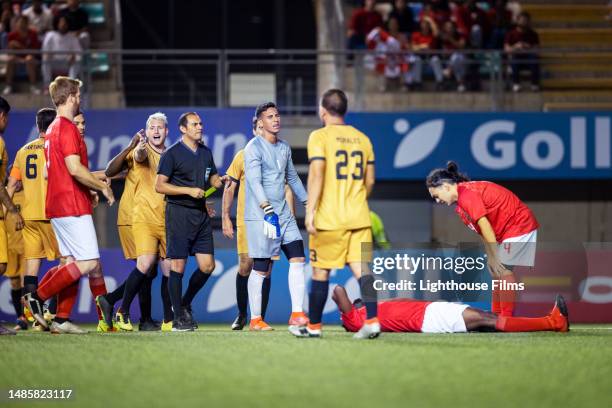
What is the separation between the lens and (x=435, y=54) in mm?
17359

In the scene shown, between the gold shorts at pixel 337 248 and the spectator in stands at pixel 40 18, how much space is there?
1146 centimetres

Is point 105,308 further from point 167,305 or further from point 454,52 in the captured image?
point 454,52

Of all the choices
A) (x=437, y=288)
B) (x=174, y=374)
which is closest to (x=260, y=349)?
(x=174, y=374)

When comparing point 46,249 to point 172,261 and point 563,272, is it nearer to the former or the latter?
point 172,261

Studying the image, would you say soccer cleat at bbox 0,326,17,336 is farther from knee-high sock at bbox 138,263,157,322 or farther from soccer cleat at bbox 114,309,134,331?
knee-high sock at bbox 138,263,157,322

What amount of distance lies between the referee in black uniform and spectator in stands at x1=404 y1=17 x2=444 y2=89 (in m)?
7.01

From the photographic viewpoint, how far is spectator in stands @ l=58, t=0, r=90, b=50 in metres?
18.2

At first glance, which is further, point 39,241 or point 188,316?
point 39,241

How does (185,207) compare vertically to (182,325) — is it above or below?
above

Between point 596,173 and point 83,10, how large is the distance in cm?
897

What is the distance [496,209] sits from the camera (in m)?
9.93

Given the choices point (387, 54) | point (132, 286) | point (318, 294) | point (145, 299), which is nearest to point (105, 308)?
point (132, 286)

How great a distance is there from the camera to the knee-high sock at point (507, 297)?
32.2ft

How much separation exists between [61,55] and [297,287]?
29.1 ft
